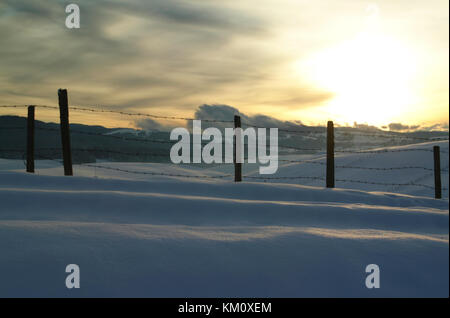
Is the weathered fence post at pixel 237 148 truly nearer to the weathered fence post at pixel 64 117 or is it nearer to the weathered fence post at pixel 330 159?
the weathered fence post at pixel 330 159

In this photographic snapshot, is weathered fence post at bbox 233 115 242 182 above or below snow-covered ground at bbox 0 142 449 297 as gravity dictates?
above

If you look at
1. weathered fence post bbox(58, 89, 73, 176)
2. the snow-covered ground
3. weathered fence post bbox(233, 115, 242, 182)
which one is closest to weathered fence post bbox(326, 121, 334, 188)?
weathered fence post bbox(233, 115, 242, 182)

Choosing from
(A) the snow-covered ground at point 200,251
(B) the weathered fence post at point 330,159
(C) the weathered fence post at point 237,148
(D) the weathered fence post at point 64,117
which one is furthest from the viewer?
(B) the weathered fence post at point 330,159

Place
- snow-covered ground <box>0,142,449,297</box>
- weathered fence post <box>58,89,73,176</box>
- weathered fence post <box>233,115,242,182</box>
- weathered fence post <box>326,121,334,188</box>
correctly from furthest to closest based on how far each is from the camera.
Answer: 1. weathered fence post <box>326,121,334,188</box>
2. weathered fence post <box>233,115,242,182</box>
3. weathered fence post <box>58,89,73,176</box>
4. snow-covered ground <box>0,142,449,297</box>

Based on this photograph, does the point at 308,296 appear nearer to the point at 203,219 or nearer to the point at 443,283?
the point at 443,283

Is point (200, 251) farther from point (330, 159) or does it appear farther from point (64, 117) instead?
point (330, 159)

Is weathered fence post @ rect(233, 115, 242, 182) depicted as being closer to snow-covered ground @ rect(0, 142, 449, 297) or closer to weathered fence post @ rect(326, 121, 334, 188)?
weathered fence post @ rect(326, 121, 334, 188)

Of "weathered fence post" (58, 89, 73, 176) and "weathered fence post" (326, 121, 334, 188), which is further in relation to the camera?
"weathered fence post" (326, 121, 334, 188)

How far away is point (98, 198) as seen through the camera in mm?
5883

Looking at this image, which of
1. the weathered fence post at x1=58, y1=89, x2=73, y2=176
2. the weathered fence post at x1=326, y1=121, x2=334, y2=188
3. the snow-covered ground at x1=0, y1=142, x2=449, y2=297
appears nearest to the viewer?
the snow-covered ground at x1=0, y1=142, x2=449, y2=297

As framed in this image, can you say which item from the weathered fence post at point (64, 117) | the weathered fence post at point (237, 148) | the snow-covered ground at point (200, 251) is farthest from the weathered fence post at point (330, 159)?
the weathered fence post at point (64, 117)

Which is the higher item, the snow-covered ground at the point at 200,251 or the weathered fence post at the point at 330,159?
the weathered fence post at the point at 330,159

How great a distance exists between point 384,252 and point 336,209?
247cm
